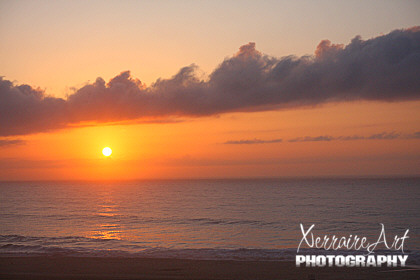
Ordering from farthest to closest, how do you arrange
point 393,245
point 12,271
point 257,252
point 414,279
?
point 393,245
point 257,252
point 12,271
point 414,279

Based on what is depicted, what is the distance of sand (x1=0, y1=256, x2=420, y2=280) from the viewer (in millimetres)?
19812

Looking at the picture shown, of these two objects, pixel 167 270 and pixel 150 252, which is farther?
pixel 150 252

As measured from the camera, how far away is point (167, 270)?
70.1 feet

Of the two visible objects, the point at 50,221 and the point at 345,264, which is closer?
the point at 345,264

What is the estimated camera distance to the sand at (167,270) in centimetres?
1981

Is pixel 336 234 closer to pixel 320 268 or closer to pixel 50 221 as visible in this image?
pixel 320 268

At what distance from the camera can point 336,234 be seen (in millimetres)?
39906

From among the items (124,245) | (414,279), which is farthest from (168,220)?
(414,279)

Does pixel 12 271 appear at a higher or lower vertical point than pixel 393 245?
higher

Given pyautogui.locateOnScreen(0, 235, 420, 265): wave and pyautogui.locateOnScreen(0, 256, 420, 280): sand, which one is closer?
pyautogui.locateOnScreen(0, 256, 420, 280): sand

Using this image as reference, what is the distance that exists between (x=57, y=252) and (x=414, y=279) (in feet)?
73.1

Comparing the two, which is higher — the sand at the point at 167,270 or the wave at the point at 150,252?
the sand at the point at 167,270

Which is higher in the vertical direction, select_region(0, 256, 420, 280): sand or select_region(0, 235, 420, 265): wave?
select_region(0, 256, 420, 280): sand

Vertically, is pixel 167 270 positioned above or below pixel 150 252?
above
